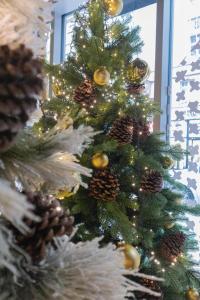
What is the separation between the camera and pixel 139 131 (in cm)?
150

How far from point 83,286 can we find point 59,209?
108 millimetres

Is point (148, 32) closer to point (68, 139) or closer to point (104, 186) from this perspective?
point (104, 186)

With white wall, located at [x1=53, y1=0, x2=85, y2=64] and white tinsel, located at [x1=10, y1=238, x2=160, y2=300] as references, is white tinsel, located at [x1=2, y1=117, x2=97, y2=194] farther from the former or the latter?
white wall, located at [x1=53, y1=0, x2=85, y2=64]

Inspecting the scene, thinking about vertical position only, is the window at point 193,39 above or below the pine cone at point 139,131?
above

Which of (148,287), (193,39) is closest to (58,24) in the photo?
(193,39)

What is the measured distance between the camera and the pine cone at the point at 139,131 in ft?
4.89

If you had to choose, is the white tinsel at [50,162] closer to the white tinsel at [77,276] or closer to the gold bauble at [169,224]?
the white tinsel at [77,276]

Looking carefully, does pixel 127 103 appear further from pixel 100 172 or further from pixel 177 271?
pixel 177 271

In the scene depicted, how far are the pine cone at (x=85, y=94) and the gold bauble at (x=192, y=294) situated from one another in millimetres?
770

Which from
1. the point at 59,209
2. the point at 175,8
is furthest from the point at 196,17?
the point at 59,209

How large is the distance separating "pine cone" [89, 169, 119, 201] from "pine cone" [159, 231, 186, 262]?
0.83ft

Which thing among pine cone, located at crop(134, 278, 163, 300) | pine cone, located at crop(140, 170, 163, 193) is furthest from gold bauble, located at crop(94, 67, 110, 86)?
pine cone, located at crop(134, 278, 163, 300)

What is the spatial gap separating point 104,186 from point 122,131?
199 mm

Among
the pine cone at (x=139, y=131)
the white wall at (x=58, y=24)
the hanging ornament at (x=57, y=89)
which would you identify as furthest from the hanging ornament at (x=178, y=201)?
the white wall at (x=58, y=24)
